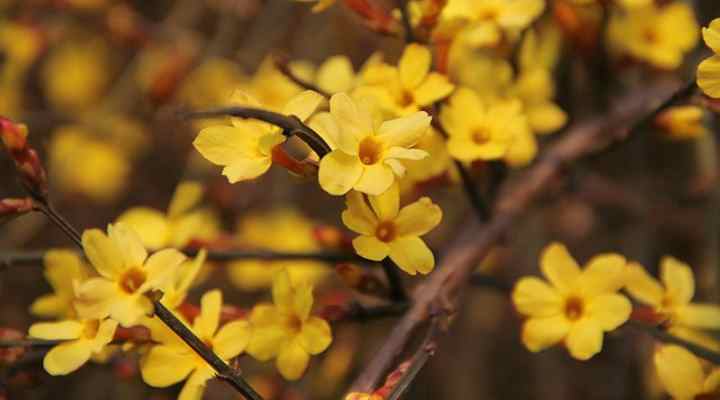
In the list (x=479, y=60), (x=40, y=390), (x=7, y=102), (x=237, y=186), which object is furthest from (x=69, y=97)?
(x=479, y=60)

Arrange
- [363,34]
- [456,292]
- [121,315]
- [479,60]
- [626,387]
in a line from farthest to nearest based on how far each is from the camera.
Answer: [363,34]
[626,387]
[479,60]
[456,292]
[121,315]

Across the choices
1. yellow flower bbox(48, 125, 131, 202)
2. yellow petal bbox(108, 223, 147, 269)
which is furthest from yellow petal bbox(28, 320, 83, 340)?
yellow flower bbox(48, 125, 131, 202)

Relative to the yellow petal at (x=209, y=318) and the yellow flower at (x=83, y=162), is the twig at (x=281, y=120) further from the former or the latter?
the yellow flower at (x=83, y=162)

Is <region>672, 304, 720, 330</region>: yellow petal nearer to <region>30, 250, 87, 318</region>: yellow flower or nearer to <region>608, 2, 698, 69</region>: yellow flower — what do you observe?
<region>608, 2, 698, 69</region>: yellow flower

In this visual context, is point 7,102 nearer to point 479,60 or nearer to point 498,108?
point 479,60

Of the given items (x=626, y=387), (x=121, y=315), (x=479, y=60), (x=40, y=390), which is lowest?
(x=626, y=387)

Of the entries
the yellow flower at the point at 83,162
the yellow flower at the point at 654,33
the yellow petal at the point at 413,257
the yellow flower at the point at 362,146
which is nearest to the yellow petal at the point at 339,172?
the yellow flower at the point at 362,146
